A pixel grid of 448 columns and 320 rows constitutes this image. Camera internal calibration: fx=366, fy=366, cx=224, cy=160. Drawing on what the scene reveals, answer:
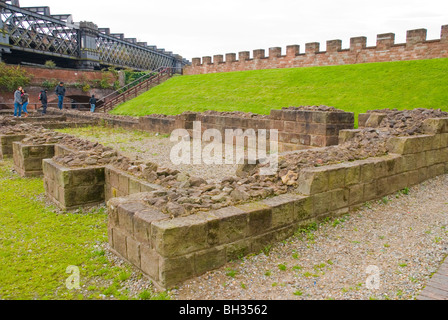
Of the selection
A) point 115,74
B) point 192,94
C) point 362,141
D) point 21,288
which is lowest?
point 21,288

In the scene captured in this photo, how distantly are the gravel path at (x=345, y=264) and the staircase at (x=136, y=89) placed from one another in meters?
→ 25.0

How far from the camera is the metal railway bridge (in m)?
30.5

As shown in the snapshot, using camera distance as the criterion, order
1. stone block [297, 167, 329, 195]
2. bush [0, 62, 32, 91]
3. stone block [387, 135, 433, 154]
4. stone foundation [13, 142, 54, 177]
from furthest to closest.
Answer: bush [0, 62, 32, 91] → stone foundation [13, 142, 54, 177] → stone block [387, 135, 433, 154] → stone block [297, 167, 329, 195]

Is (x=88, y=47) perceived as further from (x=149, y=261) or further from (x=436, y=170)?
Result: (x=149, y=261)

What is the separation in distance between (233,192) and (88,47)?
36.4 metres

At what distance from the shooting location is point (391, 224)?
18.9ft

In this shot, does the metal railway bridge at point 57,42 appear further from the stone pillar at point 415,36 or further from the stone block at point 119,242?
the stone block at point 119,242

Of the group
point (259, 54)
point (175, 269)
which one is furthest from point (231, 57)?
point (175, 269)

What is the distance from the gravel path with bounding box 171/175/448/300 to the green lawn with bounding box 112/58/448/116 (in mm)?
9384

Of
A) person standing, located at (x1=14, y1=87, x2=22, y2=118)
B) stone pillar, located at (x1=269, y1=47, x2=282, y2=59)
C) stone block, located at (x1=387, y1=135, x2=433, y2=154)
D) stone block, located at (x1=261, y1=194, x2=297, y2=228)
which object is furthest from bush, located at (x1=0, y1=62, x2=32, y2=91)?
stone block, located at (x1=261, y1=194, x2=297, y2=228)

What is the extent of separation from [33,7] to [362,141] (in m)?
36.7

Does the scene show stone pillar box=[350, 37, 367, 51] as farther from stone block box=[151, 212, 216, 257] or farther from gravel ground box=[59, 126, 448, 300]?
stone block box=[151, 212, 216, 257]

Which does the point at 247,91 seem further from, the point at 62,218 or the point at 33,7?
the point at 33,7
